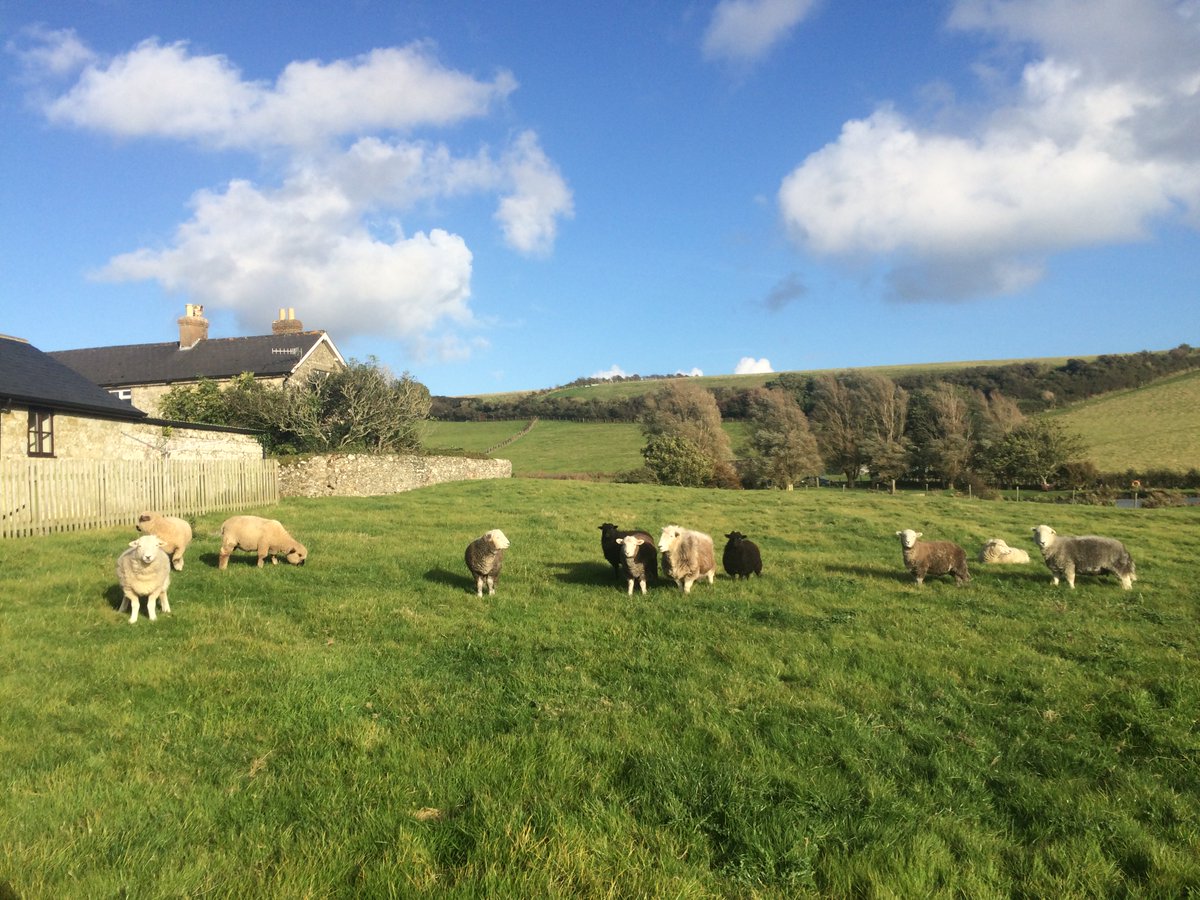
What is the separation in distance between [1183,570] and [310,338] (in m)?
46.3

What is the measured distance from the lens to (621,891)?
3.66 meters

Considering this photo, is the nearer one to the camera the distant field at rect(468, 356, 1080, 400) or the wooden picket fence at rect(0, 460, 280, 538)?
the wooden picket fence at rect(0, 460, 280, 538)

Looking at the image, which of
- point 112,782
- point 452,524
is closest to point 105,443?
point 452,524

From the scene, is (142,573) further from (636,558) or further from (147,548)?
(636,558)

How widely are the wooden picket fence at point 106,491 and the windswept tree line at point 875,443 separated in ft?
116

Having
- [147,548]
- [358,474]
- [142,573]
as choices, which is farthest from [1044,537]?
[358,474]

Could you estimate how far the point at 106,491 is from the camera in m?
18.3

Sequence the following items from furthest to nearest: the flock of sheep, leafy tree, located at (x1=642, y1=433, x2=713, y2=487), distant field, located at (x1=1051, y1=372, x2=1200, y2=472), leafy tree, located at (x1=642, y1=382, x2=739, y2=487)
Result: distant field, located at (x1=1051, y1=372, x2=1200, y2=472), leafy tree, located at (x1=642, y1=382, x2=739, y2=487), leafy tree, located at (x1=642, y1=433, x2=713, y2=487), the flock of sheep

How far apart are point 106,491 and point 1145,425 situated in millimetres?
83810

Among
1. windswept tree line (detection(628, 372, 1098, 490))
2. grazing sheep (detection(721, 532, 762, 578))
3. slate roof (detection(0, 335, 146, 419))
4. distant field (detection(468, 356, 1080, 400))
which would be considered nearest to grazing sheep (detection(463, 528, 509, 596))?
grazing sheep (detection(721, 532, 762, 578))

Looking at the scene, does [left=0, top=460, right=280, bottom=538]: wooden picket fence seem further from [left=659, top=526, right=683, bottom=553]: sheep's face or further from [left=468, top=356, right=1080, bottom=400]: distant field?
[left=468, top=356, right=1080, bottom=400]: distant field

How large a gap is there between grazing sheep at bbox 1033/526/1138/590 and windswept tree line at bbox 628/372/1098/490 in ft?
129

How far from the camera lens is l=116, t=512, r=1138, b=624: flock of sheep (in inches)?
458

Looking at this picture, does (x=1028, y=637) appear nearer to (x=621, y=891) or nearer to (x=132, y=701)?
(x=621, y=891)
